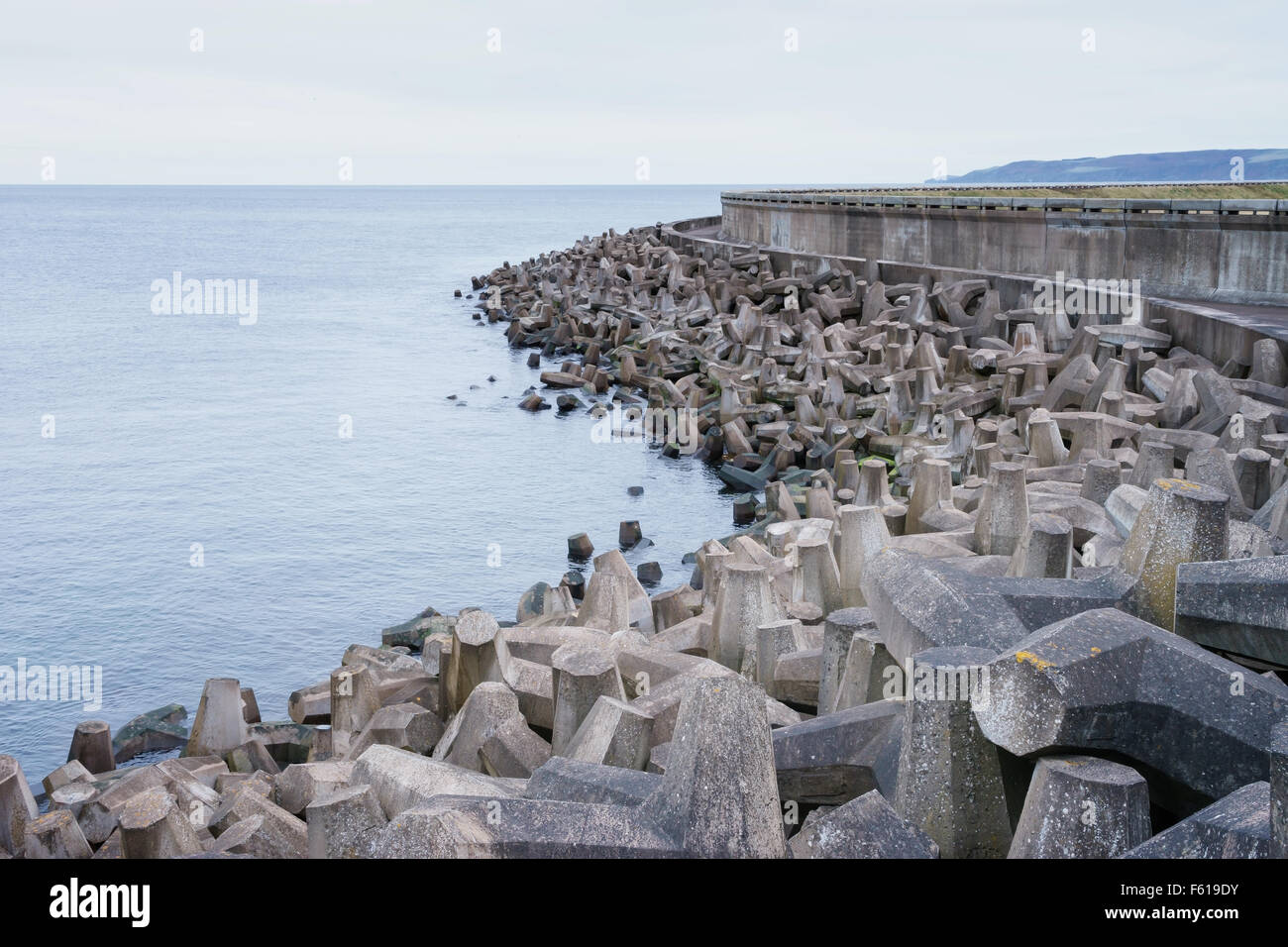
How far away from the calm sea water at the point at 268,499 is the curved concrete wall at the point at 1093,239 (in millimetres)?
6602

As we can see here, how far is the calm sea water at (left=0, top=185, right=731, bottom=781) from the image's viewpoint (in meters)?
9.77

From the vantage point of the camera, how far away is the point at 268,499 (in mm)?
14617

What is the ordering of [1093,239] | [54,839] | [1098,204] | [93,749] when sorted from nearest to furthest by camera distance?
[54,839], [93,749], [1093,239], [1098,204]

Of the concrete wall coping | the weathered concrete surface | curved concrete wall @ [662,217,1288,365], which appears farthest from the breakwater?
the concrete wall coping

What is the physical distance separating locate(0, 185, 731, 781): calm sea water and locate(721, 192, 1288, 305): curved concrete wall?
6602 mm

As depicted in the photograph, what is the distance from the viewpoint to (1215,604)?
3.00 meters

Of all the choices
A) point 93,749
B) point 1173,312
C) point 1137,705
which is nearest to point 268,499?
point 93,749

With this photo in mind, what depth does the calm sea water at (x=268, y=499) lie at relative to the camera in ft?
32.1

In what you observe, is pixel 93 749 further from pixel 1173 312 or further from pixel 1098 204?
pixel 1098 204

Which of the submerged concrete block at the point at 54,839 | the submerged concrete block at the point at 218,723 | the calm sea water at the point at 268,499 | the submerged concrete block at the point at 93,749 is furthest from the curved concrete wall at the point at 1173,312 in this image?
the submerged concrete block at the point at 54,839

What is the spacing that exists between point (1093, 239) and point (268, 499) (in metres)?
11.8

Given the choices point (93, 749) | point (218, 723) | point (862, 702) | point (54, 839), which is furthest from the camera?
point (93, 749)
